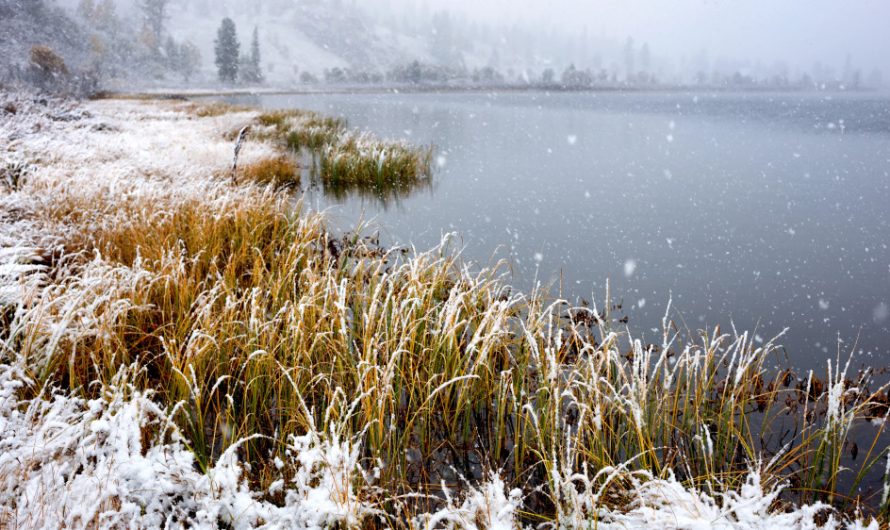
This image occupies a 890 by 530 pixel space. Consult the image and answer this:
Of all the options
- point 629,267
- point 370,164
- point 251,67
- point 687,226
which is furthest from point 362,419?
point 251,67

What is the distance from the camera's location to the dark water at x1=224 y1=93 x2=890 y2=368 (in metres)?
6.59

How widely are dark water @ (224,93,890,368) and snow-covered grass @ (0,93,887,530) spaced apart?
144 centimetres

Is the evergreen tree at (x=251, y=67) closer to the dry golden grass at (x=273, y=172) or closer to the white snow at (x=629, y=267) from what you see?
the dry golden grass at (x=273, y=172)

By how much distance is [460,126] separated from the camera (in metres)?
28.7

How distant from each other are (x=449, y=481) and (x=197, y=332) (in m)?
1.86

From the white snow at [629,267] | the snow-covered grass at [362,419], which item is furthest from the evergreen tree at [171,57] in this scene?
the white snow at [629,267]

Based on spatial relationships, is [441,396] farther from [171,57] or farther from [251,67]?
[171,57]

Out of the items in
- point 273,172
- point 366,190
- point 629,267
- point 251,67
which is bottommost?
point 629,267

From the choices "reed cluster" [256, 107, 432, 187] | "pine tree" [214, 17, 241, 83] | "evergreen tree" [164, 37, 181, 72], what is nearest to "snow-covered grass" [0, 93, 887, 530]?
"reed cluster" [256, 107, 432, 187]

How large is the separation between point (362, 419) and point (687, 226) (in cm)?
932

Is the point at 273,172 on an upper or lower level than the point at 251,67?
lower

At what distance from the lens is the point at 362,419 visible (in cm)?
348

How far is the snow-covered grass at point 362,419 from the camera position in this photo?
2418 millimetres

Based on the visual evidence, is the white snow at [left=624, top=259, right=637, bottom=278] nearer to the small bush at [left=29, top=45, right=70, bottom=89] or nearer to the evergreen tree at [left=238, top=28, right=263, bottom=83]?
the small bush at [left=29, top=45, right=70, bottom=89]
